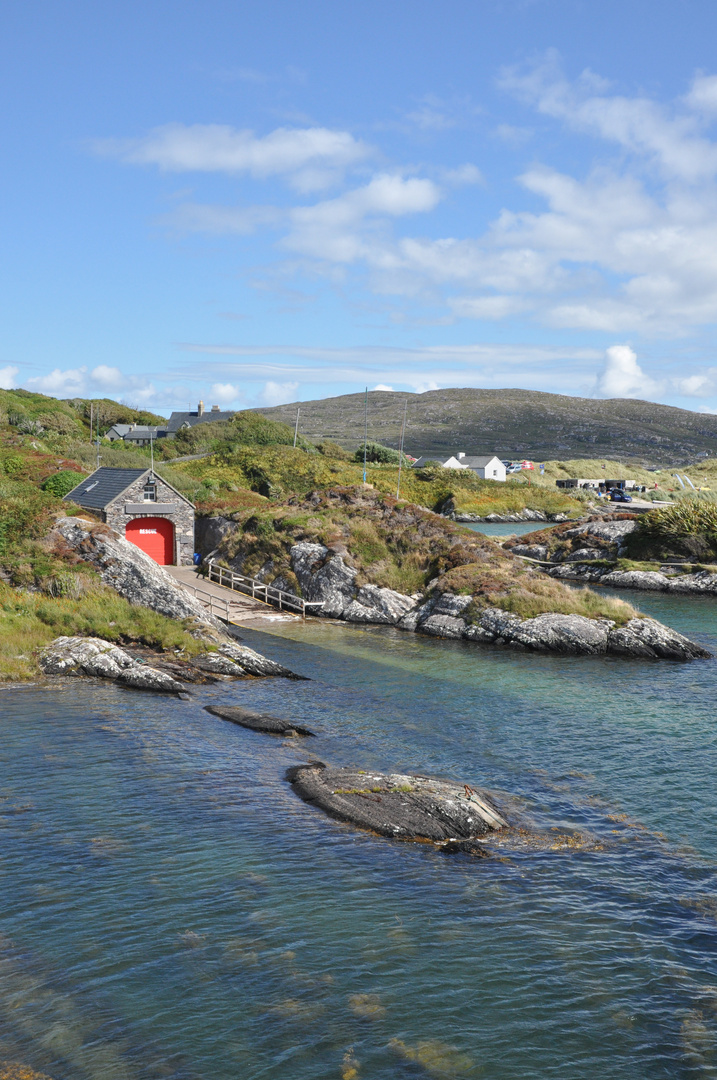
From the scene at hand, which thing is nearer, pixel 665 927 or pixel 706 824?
pixel 665 927

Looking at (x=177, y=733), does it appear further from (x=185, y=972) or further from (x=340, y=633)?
(x=340, y=633)

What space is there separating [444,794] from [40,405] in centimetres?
11015

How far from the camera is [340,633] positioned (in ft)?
129

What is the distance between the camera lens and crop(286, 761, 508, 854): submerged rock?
16750 millimetres

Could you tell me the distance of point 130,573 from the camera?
115 ft

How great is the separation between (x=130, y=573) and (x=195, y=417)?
102 meters

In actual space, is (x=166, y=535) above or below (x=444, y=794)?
above

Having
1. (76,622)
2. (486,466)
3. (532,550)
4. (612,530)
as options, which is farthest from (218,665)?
(486,466)

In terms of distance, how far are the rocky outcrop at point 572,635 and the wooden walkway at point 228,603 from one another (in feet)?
29.7

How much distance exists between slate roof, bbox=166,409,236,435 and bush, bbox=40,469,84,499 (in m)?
72.3

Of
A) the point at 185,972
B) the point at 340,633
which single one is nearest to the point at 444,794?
the point at 185,972

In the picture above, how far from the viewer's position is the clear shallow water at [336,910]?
10602 mm

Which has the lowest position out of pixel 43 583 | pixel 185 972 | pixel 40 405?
pixel 185 972

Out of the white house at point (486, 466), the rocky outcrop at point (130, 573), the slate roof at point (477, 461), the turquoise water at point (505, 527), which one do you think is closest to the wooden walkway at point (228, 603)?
the rocky outcrop at point (130, 573)
